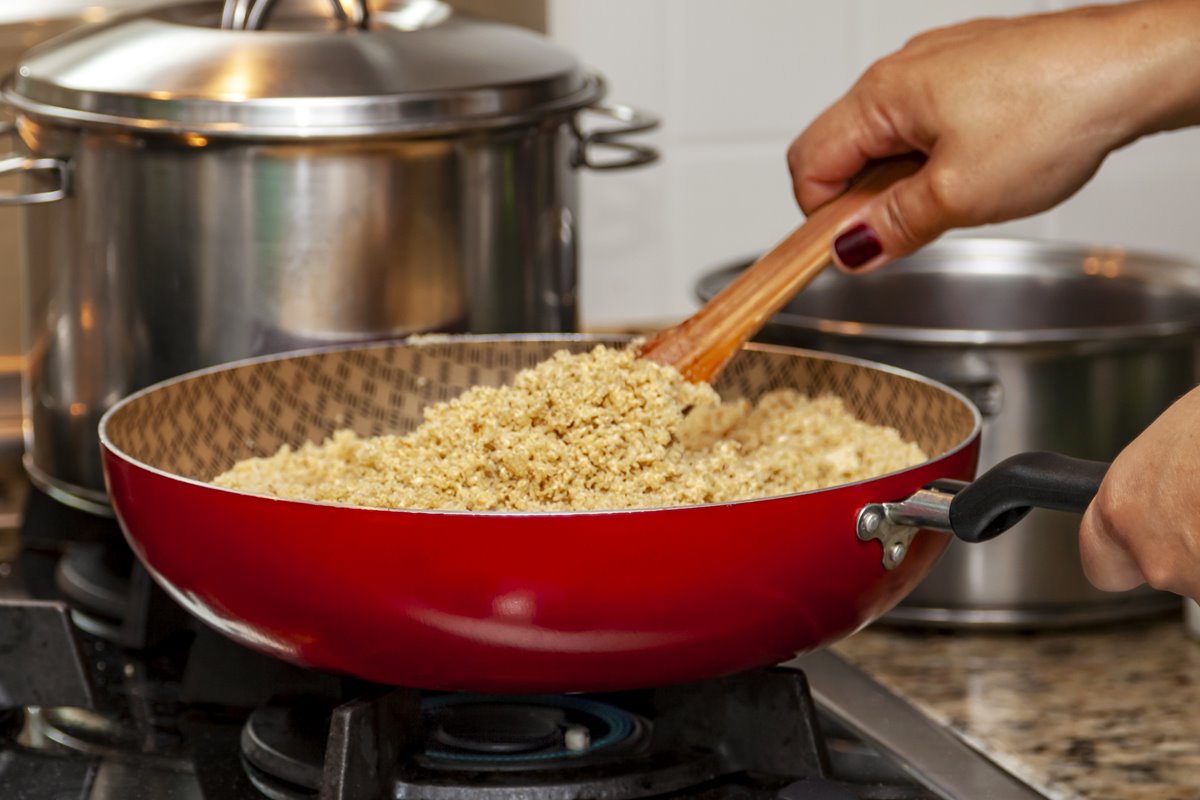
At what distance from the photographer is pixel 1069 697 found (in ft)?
2.57

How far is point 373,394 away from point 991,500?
1.24ft

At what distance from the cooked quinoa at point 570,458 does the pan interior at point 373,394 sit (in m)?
0.05

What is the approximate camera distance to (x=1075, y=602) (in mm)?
858

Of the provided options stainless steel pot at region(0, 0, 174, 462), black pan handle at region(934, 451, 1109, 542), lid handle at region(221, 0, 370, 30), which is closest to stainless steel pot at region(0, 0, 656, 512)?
lid handle at region(221, 0, 370, 30)

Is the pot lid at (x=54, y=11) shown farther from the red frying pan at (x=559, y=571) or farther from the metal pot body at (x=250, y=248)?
the red frying pan at (x=559, y=571)

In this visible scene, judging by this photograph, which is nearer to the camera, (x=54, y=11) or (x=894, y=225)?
(x=894, y=225)

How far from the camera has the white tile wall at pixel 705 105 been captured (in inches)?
49.0

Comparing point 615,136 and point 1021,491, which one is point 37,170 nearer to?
point 615,136

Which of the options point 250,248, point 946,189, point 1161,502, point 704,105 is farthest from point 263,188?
point 704,105

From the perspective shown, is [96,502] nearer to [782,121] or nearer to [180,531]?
[180,531]

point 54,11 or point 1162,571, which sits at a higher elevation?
point 54,11

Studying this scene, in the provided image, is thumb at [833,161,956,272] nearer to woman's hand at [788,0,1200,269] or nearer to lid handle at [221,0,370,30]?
woman's hand at [788,0,1200,269]

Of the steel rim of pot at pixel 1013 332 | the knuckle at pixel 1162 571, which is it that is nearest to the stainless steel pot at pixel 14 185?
the steel rim of pot at pixel 1013 332

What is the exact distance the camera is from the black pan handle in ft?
1.71
